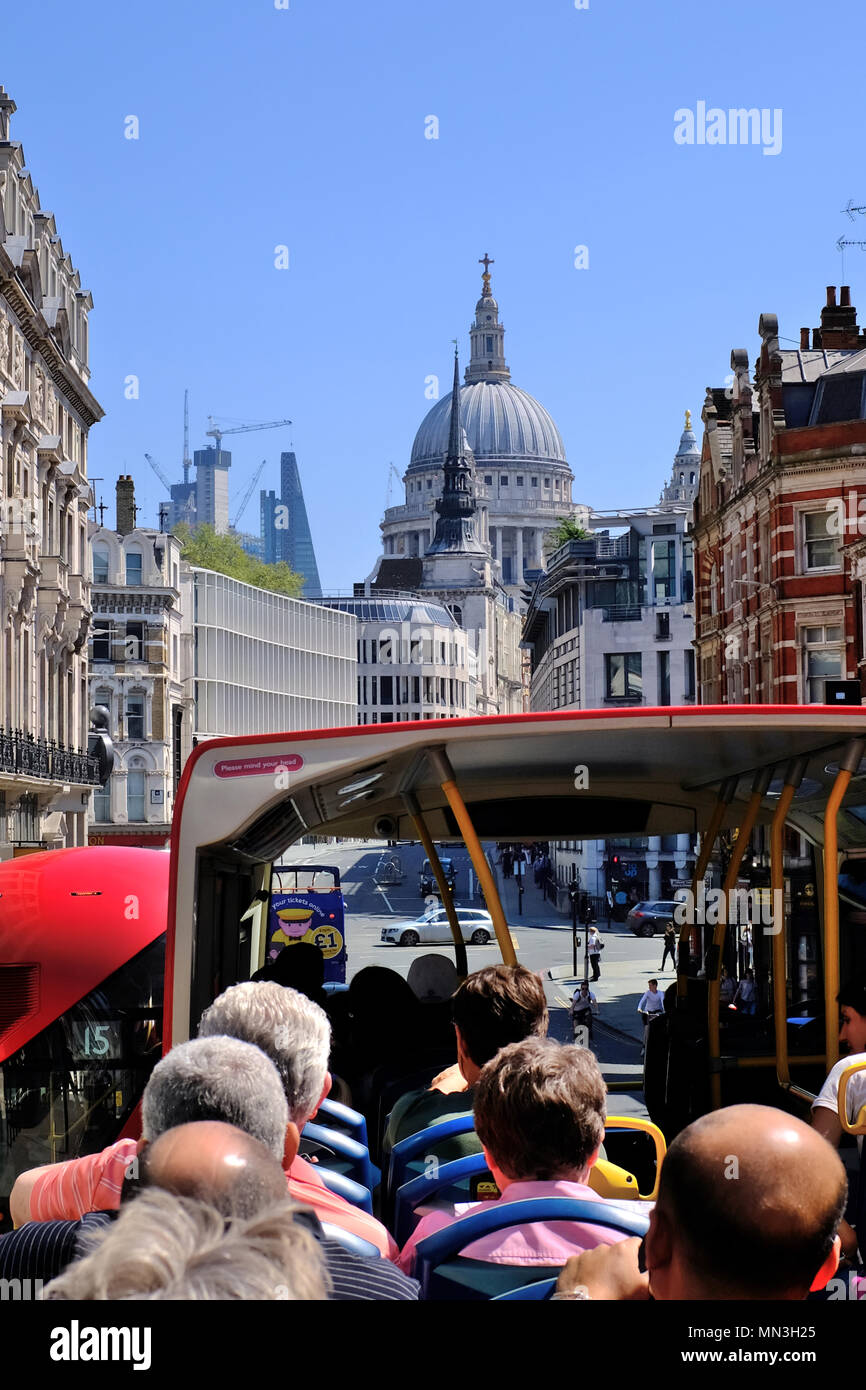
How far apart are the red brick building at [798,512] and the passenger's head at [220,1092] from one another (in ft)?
132

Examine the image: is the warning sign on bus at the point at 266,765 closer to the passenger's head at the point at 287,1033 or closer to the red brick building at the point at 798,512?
the passenger's head at the point at 287,1033

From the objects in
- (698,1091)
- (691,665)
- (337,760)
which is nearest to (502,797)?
(698,1091)

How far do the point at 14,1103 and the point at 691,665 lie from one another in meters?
77.3

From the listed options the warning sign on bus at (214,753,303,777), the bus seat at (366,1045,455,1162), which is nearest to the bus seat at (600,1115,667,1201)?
the bus seat at (366,1045,455,1162)

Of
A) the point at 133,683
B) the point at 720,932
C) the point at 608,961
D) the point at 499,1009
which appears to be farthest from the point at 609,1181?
the point at 133,683

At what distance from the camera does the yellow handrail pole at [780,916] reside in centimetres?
798

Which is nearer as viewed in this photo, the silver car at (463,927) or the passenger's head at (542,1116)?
the passenger's head at (542,1116)

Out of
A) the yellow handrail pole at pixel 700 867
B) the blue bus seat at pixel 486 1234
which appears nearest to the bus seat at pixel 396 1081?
the yellow handrail pole at pixel 700 867

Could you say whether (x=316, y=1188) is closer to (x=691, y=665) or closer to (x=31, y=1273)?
(x=31, y=1273)

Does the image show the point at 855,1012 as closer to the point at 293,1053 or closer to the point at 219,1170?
the point at 293,1053

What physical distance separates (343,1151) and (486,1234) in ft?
6.80

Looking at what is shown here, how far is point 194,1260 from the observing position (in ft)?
8.27

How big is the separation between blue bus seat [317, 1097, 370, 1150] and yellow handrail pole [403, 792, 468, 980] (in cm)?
248

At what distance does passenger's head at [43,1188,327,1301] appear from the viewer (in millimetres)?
2512
